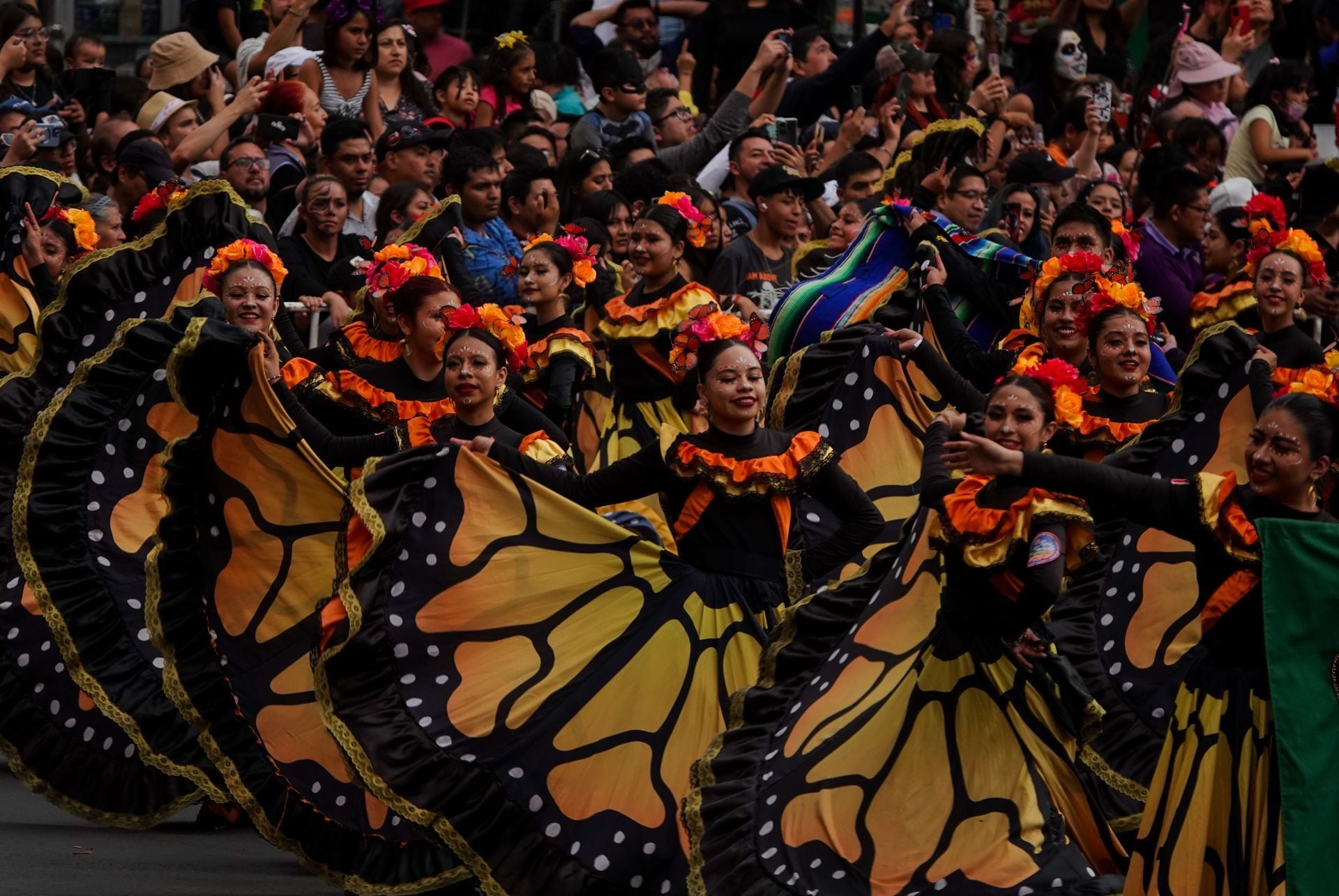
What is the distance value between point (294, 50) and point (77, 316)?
157 inches

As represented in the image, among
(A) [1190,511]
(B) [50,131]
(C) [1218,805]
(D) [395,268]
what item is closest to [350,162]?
(B) [50,131]

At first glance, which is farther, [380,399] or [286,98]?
[286,98]

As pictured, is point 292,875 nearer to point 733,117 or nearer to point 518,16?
point 733,117

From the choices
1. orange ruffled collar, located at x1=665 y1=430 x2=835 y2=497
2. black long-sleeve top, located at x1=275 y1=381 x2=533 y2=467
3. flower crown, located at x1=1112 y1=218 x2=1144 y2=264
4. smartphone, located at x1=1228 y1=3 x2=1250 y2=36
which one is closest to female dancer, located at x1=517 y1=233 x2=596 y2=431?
black long-sleeve top, located at x1=275 y1=381 x2=533 y2=467

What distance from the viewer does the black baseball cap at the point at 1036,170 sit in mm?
12070

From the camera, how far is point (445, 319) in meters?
7.98

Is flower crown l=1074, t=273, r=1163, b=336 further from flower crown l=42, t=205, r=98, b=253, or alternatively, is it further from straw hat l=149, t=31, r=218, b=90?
straw hat l=149, t=31, r=218, b=90

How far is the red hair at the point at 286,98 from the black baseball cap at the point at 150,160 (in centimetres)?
94

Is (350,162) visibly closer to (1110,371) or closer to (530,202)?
(530,202)

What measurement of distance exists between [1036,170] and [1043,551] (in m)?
6.54

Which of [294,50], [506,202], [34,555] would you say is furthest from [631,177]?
[34,555]

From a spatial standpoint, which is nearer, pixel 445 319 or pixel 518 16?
pixel 445 319

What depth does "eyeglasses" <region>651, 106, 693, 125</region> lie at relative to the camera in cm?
1343

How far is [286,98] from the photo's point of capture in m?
11.8
